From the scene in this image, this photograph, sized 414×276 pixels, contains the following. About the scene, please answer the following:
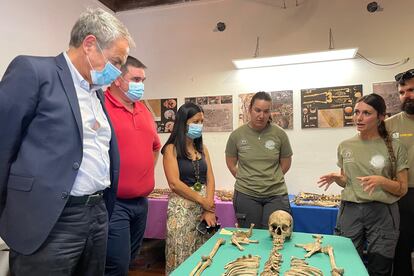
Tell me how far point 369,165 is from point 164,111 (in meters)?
2.87

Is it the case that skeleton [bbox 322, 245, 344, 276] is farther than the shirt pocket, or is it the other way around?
skeleton [bbox 322, 245, 344, 276]

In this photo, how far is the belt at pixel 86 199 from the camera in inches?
51.5

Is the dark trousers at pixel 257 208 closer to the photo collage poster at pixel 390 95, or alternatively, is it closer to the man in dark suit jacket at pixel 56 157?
the man in dark suit jacket at pixel 56 157

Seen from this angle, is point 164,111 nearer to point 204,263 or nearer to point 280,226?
point 280,226

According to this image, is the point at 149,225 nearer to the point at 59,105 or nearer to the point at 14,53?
the point at 14,53

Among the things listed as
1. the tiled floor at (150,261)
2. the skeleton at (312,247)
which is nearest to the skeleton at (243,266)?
the skeleton at (312,247)

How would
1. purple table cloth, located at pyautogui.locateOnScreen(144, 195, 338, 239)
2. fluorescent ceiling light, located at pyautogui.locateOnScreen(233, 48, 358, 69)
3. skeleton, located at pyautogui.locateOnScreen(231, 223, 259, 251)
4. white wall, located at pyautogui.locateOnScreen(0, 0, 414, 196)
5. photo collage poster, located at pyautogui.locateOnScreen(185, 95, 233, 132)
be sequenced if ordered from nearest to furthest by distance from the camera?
skeleton, located at pyautogui.locateOnScreen(231, 223, 259, 251), purple table cloth, located at pyautogui.locateOnScreen(144, 195, 338, 239), fluorescent ceiling light, located at pyautogui.locateOnScreen(233, 48, 358, 69), white wall, located at pyautogui.locateOnScreen(0, 0, 414, 196), photo collage poster, located at pyautogui.locateOnScreen(185, 95, 233, 132)

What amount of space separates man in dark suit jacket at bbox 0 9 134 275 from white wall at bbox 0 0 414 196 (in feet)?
6.57

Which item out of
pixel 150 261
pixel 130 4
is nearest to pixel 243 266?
pixel 150 261

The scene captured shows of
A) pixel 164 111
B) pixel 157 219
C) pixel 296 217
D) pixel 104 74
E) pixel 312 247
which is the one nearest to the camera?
pixel 104 74

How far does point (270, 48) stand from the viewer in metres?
3.94

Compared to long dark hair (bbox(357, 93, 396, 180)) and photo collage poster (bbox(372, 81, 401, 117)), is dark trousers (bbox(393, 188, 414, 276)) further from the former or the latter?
photo collage poster (bbox(372, 81, 401, 117))

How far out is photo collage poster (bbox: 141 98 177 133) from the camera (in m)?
4.35

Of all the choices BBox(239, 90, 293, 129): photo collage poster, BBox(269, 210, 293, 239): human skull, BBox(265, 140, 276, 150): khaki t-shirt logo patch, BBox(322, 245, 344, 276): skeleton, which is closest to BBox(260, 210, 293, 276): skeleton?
BBox(269, 210, 293, 239): human skull
